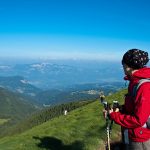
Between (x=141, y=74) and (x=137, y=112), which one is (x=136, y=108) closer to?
(x=137, y=112)

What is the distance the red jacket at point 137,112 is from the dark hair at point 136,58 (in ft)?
0.54

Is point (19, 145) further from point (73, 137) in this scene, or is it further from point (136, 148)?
point (136, 148)

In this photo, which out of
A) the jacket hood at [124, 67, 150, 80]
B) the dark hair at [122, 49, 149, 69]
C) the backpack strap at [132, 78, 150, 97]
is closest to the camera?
the backpack strap at [132, 78, 150, 97]

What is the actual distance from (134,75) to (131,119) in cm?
121

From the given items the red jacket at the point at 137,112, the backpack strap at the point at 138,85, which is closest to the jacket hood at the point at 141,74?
the red jacket at the point at 137,112

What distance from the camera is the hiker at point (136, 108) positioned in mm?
8359

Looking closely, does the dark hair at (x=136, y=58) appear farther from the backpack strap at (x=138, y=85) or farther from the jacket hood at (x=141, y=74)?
the backpack strap at (x=138, y=85)

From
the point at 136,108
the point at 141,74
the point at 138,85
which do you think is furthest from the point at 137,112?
the point at 141,74

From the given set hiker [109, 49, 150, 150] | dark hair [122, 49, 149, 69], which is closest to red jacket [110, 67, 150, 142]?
hiker [109, 49, 150, 150]

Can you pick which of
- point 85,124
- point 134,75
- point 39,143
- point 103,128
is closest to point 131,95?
point 134,75

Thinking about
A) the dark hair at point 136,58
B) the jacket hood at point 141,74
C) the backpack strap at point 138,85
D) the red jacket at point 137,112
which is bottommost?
the red jacket at point 137,112

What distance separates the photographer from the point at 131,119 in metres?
8.55

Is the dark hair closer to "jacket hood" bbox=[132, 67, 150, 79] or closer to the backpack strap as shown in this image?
"jacket hood" bbox=[132, 67, 150, 79]

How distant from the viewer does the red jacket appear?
27.3ft
